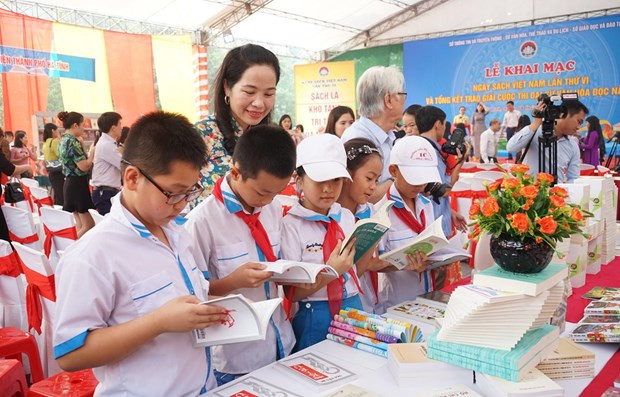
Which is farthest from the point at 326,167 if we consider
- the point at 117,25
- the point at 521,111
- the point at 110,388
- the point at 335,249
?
the point at 521,111

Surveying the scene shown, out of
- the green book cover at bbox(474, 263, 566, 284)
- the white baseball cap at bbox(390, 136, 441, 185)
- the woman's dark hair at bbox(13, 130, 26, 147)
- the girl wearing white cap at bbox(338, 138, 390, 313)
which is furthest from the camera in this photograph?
the woman's dark hair at bbox(13, 130, 26, 147)

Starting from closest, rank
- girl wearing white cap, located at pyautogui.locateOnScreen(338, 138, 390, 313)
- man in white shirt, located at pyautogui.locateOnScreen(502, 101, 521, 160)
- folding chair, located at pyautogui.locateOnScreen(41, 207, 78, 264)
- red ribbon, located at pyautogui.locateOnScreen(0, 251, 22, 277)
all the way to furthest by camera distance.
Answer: girl wearing white cap, located at pyautogui.locateOnScreen(338, 138, 390, 313), red ribbon, located at pyautogui.locateOnScreen(0, 251, 22, 277), folding chair, located at pyautogui.locateOnScreen(41, 207, 78, 264), man in white shirt, located at pyautogui.locateOnScreen(502, 101, 521, 160)

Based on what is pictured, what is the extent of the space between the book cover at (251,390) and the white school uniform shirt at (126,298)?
2.7 inches

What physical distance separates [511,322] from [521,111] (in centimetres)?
1195

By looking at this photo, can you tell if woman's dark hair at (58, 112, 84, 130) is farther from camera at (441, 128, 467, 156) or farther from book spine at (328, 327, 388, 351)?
book spine at (328, 327, 388, 351)

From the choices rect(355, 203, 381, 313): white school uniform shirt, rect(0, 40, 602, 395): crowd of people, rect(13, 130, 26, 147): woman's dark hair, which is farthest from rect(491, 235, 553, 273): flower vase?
rect(13, 130, 26, 147): woman's dark hair

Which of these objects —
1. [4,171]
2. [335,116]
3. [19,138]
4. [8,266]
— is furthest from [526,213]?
[19,138]

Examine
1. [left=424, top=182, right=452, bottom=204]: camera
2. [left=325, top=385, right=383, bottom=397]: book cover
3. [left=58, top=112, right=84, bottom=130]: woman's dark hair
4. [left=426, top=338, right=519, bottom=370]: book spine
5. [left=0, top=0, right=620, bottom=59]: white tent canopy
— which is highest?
[left=0, top=0, right=620, bottom=59]: white tent canopy

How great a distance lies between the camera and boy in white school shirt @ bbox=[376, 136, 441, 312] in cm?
214

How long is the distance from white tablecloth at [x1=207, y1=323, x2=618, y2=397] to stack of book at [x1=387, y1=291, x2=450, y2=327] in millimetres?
324

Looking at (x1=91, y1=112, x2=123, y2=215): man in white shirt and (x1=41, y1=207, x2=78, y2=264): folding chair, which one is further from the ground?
(x1=91, y1=112, x2=123, y2=215): man in white shirt

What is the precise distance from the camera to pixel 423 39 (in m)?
13.6

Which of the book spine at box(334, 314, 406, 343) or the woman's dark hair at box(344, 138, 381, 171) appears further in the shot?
the woman's dark hair at box(344, 138, 381, 171)

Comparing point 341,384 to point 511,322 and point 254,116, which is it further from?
point 254,116
